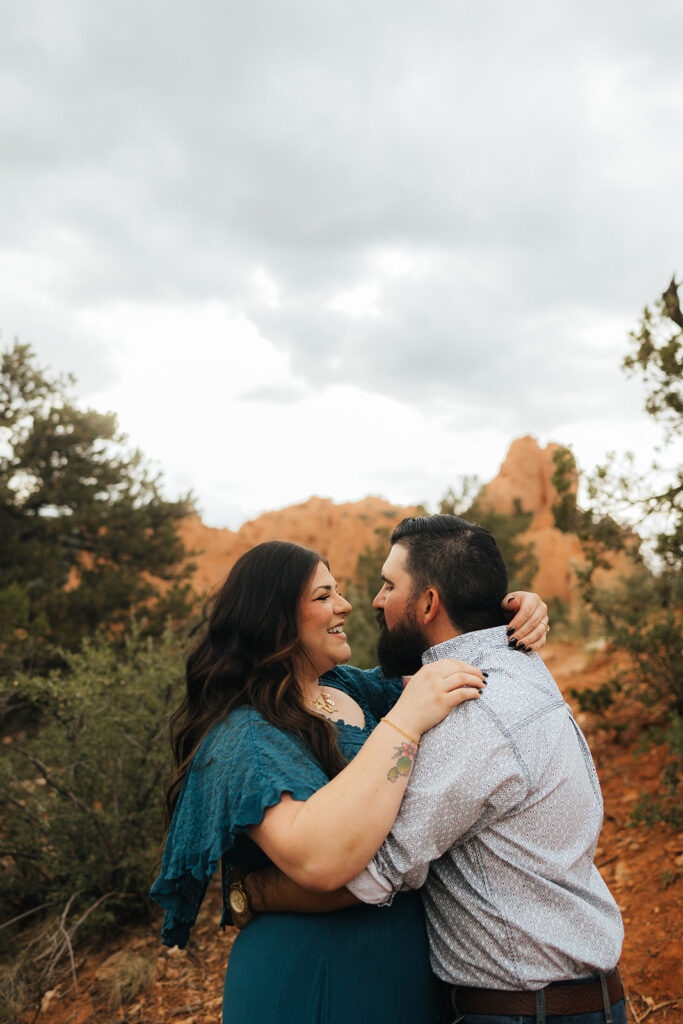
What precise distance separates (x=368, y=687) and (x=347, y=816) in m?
1.20

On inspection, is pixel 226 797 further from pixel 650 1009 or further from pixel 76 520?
pixel 76 520

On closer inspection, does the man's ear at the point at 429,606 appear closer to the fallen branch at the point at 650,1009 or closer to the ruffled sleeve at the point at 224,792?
the ruffled sleeve at the point at 224,792

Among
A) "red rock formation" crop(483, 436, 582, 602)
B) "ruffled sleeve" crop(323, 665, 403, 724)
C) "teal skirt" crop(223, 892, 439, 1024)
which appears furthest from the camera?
"red rock formation" crop(483, 436, 582, 602)

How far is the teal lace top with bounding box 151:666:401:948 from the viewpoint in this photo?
1.64m

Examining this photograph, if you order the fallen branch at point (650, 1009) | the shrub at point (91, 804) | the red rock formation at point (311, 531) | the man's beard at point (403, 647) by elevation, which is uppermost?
the red rock formation at point (311, 531)

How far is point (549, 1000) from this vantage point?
1692 mm

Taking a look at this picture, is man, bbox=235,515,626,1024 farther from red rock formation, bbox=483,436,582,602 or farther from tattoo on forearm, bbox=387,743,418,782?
red rock formation, bbox=483,436,582,602

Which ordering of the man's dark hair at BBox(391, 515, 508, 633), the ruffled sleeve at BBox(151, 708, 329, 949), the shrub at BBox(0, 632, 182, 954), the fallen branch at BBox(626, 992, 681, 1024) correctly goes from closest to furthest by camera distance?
1. the ruffled sleeve at BBox(151, 708, 329, 949)
2. the man's dark hair at BBox(391, 515, 508, 633)
3. the fallen branch at BBox(626, 992, 681, 1024)
4. the shrub at BBox(0, 632, 182, 954)

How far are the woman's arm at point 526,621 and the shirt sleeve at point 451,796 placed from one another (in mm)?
408

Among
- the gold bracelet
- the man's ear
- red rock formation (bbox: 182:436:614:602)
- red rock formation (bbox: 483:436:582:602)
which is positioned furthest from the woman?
red rock formation (bbox: 483:436:582:602)

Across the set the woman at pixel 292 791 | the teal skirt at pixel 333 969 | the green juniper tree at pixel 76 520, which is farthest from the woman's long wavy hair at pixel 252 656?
the green juniper tree at pixel 76 520

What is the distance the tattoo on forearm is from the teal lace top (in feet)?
0.63

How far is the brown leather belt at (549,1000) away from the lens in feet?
5.56

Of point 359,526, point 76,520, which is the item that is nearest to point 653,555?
point 76,520
